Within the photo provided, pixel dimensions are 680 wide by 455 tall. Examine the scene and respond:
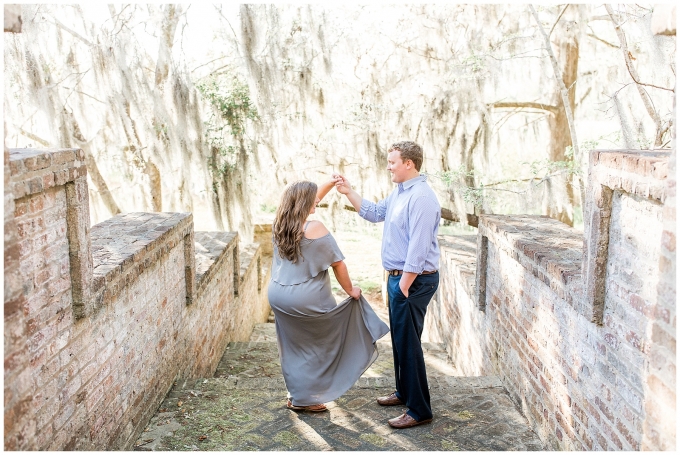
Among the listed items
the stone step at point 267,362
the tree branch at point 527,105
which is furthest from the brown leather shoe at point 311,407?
the tree branch at point 527,105

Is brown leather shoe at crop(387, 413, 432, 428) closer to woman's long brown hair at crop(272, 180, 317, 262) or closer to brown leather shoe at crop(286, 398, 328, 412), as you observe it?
brown leather shoe at crop(286, 398, 328, 412)

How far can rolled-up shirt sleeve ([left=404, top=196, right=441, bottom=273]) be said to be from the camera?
3.48m

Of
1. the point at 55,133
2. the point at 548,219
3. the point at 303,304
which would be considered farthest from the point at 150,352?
the point at 55,133

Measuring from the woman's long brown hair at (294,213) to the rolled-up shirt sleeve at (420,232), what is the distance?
24.0 inches

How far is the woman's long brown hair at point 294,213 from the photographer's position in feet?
11.7

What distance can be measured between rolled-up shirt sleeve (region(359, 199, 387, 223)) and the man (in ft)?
1.26

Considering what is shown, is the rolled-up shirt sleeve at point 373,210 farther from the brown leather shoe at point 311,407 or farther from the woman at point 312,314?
the brown leather shoe at point 311,407

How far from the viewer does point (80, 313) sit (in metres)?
2.77

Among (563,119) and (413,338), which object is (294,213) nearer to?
(413,338)

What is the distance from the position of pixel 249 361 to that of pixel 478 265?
260cm

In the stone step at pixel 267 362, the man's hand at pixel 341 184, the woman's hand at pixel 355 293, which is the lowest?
the stone step at pixel 267 362

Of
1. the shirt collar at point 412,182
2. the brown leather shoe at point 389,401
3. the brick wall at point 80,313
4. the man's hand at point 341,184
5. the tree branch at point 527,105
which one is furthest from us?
the tree branch at point 527,105

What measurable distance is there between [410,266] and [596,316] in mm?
1043

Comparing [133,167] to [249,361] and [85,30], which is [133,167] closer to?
[85,30]
